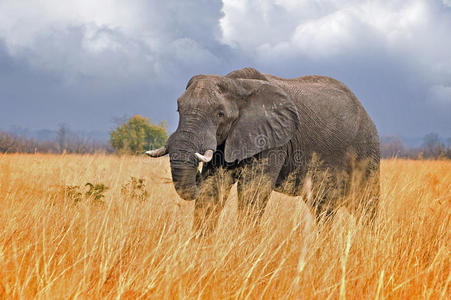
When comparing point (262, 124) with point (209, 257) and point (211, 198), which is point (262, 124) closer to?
point (211, 198)

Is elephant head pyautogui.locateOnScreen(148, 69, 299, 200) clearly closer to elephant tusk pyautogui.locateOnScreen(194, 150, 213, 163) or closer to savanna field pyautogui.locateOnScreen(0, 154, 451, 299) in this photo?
elephant tusk pyautogui.locateOnScreen(194, 150, 213, 163)

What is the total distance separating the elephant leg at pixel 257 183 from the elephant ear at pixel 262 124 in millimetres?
162

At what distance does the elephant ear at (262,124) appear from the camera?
18.1 feet

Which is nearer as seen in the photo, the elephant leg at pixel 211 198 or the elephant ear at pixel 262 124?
the elephant leg at pixel 211 198

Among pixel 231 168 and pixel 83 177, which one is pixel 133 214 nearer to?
pixel 231 168

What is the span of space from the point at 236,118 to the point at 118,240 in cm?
227

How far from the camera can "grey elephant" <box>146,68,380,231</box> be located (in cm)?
516

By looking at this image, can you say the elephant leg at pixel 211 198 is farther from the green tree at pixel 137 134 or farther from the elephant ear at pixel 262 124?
the green tree at pixel 137 134

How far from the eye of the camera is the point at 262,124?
18.8 feet

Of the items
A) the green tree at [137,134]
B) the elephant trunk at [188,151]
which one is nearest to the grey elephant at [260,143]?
the elephant trunk at [188,151]

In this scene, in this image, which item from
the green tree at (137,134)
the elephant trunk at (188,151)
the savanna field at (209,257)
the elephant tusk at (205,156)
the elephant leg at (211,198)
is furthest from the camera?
the green tree at (137,134)

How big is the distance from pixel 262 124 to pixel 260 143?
0.27 metres

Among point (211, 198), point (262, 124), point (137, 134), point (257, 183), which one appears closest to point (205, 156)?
point (211, 198)

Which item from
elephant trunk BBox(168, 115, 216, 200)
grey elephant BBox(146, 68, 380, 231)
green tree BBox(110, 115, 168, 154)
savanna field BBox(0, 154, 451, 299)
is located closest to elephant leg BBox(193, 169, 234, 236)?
grey elephant BBox(146, 68, 380, 231)
